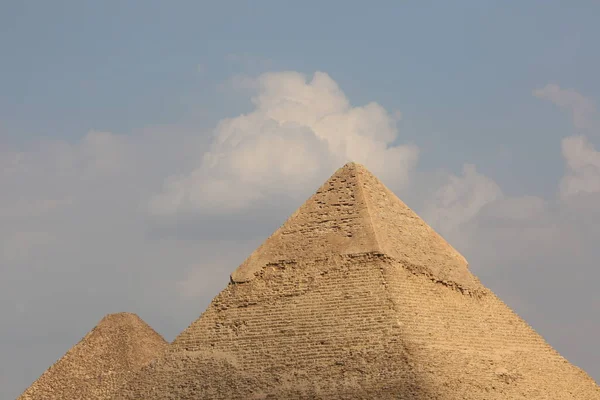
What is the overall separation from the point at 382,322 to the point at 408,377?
7.67 ft

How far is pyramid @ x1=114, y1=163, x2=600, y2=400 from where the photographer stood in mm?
38188

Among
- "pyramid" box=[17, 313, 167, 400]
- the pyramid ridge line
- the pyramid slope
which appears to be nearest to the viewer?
the pyramid ridge line

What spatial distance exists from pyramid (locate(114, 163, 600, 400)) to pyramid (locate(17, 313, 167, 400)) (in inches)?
467

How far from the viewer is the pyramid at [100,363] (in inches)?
2132

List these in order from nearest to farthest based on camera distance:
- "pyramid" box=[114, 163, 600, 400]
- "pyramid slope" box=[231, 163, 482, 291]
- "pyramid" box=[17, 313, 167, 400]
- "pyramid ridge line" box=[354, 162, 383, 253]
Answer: "pyramid" box=[114, 163, 600, 400] → "pyramid ridge line" box=[354, 162, 383, 253] → "pyramid slope" box=[231, 163, 482, 291] → "pyramid" box=[17, 313, 167, 400]

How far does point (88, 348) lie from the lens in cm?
5538

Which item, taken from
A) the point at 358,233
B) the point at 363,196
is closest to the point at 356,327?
the point at 358,233

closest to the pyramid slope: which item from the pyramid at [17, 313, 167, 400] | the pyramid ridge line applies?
the pyramid ridge line

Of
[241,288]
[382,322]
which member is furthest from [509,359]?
[241,288]

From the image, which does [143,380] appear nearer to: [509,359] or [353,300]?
[353,300]

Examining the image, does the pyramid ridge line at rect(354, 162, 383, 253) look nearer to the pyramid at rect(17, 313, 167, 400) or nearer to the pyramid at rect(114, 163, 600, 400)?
the pyramid at rect(114, 163, 600, 400)

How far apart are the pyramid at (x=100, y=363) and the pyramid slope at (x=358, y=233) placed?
13.6 m

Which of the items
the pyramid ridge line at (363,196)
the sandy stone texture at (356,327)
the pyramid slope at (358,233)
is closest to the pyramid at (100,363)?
the sandy stone texture at (356,327)

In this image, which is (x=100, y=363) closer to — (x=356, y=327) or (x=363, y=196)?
(x=363, y=196)
